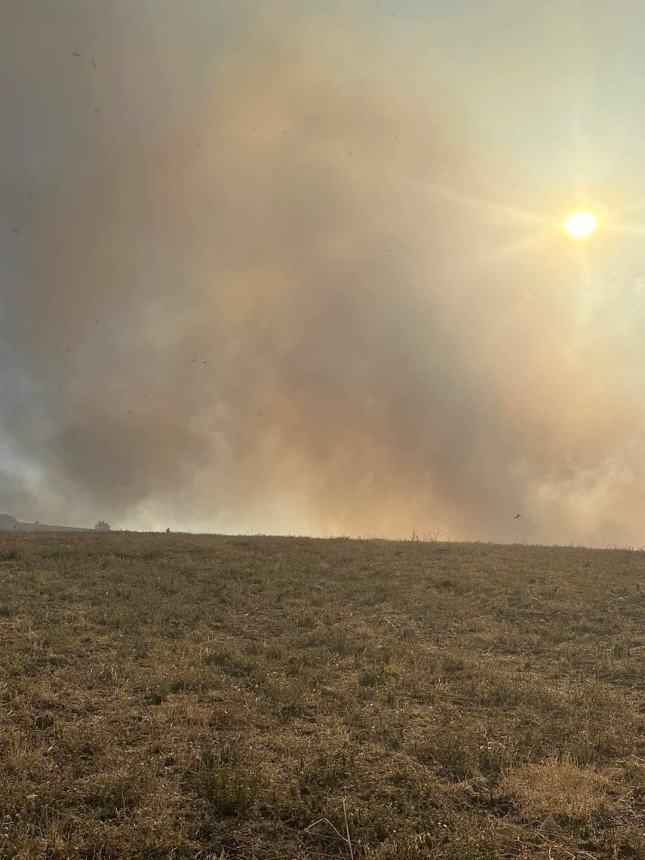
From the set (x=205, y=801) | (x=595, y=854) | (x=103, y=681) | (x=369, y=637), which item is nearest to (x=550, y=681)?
(x=369, y=637)

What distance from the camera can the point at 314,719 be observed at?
8.77m

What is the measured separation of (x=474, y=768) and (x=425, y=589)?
1151 centimetres

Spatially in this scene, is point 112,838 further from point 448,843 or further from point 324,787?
point 448,843

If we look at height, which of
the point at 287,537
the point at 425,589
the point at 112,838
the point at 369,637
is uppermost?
the point at 287,537

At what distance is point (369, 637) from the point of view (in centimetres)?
1345

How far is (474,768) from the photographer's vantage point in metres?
7.30

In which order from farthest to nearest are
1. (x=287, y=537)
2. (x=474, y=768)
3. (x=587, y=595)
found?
1. (x=287, y=537)
2. (x=587, y=595)
3. (x=474, y=768)

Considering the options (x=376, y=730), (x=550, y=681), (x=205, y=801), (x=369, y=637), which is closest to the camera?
(x=205, y=801)

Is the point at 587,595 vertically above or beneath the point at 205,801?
above

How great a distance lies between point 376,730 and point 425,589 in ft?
35.0

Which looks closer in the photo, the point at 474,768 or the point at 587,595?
the point at 474,768

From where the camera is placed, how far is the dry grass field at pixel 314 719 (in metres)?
5.88

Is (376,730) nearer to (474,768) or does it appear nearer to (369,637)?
(474,768)

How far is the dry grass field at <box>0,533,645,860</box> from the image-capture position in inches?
231
